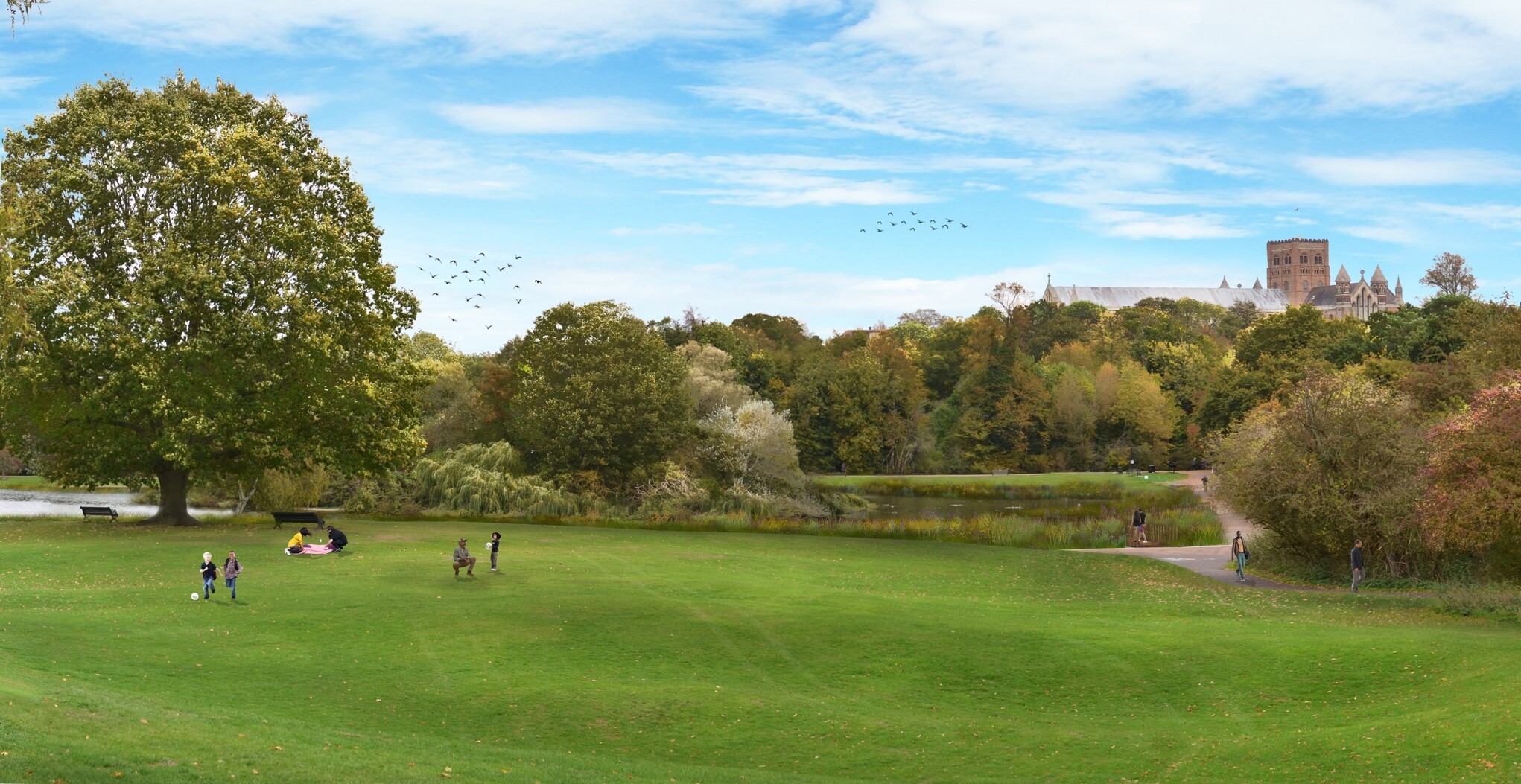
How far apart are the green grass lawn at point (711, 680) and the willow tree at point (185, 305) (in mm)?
10302

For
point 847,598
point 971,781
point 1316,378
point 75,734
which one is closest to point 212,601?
point 75,734

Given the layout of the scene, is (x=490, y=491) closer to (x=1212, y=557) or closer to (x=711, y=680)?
(x=1212, y=557)

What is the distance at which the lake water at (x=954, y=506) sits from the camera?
7150cm

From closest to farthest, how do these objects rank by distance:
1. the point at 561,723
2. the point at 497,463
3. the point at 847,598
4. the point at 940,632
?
the point at 561,723 → the point at 940,632 → the point at 847,598 → the point at 497,463

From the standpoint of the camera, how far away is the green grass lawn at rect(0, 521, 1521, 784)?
1841cm

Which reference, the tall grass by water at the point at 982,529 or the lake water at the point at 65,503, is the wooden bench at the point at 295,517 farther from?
the lake water at the point at 65,503

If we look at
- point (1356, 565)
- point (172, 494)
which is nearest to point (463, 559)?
point (172, 494)

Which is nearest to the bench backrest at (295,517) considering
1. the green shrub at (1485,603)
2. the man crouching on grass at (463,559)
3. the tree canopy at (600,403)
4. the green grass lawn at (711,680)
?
the green grass lawn at (711,680)

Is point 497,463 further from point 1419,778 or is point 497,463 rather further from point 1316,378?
point 1419,778

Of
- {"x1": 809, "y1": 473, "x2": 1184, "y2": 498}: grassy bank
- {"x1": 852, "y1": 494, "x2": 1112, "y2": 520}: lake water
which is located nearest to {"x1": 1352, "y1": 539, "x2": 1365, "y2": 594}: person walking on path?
{"x1": 852, "y1": 494, "x2": 1112, "y2": 520}: lake water

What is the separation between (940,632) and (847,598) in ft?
17.3

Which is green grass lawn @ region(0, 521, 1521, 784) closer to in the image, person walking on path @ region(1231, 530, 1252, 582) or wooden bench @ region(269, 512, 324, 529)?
person walking on path @ region(1231, 530, 1252, 582)

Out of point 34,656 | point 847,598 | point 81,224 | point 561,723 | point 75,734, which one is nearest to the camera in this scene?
point 75,734

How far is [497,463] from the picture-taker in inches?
2625
